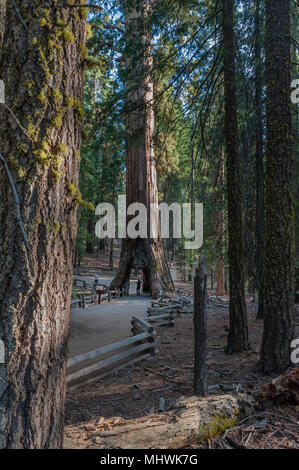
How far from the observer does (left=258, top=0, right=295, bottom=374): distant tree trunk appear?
17.4 feet

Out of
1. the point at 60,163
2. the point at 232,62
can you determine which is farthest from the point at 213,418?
the point at 232,62

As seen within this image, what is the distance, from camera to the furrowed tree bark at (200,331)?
484cm

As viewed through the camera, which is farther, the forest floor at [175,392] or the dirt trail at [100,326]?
the dirt trail at [100,326]

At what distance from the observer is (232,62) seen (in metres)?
7.07

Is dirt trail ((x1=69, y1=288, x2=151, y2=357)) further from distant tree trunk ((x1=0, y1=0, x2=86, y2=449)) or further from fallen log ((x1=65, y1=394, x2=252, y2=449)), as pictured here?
distant tree trunk ((x1=0, y1=0, x2=86, y2=449))

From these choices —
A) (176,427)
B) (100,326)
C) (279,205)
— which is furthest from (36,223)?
(100,326)

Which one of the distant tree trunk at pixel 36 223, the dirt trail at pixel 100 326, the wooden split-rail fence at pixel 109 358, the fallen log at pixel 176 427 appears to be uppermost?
the distant tree trunk at pixel 36 223

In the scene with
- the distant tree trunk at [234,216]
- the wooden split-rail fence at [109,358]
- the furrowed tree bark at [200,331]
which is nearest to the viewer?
the furrowed tree bark at [200,331]

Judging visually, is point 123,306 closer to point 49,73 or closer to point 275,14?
point 275,14

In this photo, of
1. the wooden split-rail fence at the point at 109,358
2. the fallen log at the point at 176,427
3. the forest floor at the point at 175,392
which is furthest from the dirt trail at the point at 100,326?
the fallen log at the point at 176,427

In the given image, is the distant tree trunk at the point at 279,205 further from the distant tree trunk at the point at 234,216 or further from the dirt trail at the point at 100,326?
the dirt trail at the point at 100,326

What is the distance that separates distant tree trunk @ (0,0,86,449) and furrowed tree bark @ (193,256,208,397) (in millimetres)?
2759

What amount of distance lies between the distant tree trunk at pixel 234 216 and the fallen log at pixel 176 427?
3148mm
